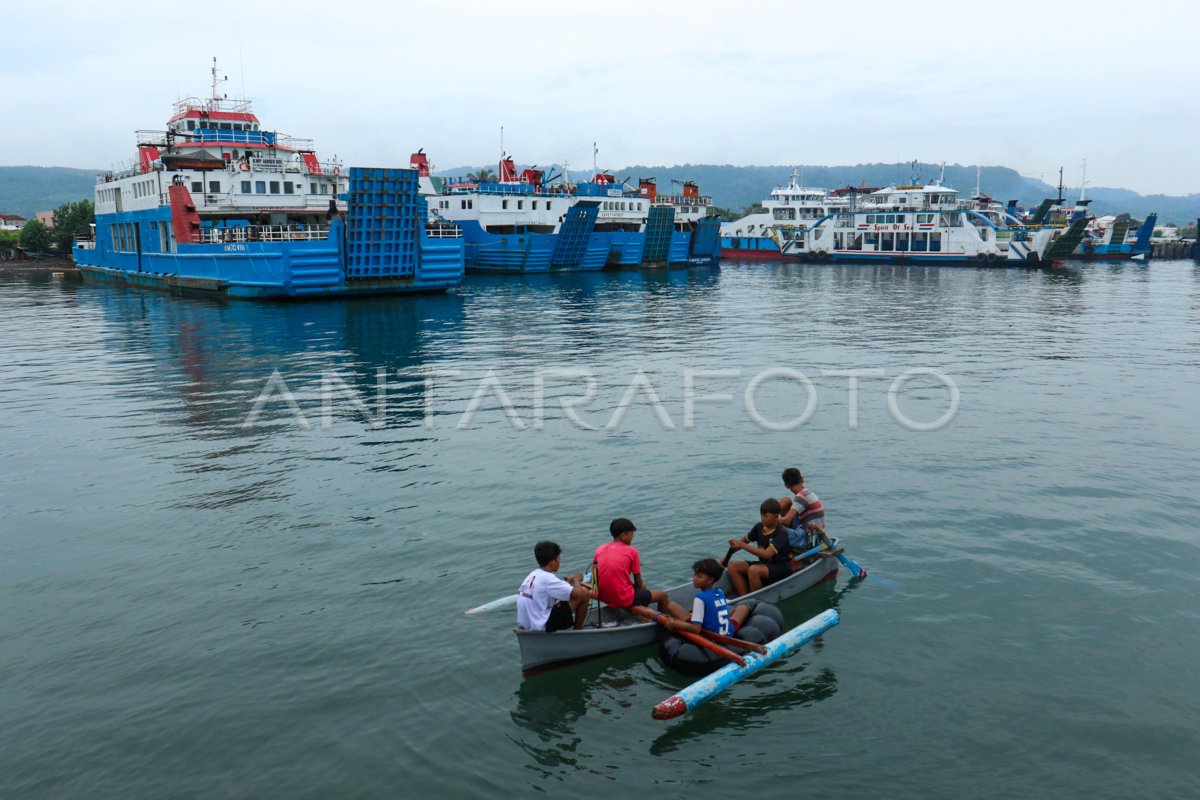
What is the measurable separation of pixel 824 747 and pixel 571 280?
67081 millimetres

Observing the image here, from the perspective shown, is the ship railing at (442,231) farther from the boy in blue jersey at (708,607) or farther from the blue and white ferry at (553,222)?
the boy in blue jersey at (708,607)

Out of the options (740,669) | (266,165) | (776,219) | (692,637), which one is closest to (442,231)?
(266,165)

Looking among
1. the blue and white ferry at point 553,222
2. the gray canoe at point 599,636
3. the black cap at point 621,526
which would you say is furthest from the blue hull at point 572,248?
the black cap at point 621,526

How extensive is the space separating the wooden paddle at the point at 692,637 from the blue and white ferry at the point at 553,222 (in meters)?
66.4

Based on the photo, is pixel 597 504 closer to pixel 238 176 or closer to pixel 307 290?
pixel 307 290

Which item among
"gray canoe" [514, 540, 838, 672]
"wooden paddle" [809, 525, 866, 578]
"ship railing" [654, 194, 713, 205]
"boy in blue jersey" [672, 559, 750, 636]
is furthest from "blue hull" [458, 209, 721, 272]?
"boy in blue jersey" [672, 559, 750, 636]

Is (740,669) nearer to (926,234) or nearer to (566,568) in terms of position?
(566,568)

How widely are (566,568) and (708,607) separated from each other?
305 cm

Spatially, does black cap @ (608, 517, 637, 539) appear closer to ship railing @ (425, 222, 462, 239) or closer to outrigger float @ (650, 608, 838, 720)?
outrigger float @ (650, 608, 838, 720)

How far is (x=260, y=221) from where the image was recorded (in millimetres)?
53906

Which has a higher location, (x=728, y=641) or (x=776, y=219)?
(x=776, y=219)

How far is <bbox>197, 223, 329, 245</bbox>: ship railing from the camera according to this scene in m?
47.8

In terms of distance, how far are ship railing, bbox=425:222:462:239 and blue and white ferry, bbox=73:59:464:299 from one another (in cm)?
8

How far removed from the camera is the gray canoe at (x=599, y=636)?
33.0 feet
